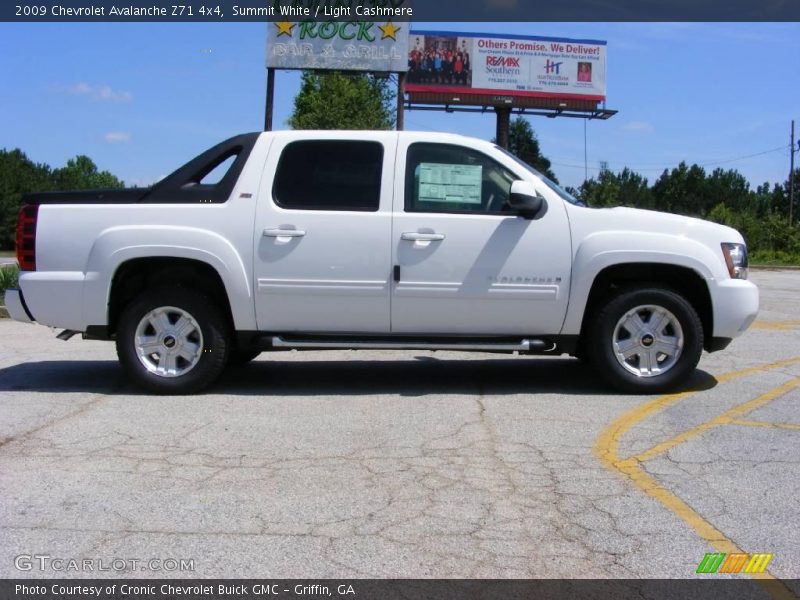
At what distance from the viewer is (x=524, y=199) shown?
6.21 meters

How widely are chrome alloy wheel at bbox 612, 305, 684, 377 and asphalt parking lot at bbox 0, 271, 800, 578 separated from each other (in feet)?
0.91

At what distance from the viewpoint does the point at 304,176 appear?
21.4 ft

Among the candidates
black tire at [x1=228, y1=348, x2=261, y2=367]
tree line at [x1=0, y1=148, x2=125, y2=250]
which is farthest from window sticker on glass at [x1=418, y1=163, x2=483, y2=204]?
tree line at [x1=0, y1=148, x2=125, y2=250]

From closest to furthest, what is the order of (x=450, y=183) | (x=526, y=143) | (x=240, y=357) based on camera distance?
(x=450, y=183)
(x=240, y=357)
(x=526, y=143)

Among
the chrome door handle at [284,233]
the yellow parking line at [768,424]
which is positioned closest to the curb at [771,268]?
the yellow parking line at [768,424]

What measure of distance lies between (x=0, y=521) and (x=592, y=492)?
2966 millimetres

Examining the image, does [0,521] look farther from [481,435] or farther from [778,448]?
[778,448]

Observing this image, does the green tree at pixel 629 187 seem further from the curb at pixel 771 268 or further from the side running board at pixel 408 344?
the side running board at pixel 408 344

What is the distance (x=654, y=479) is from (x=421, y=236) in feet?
8.44

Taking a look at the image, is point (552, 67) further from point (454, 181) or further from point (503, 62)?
point (454, 181)

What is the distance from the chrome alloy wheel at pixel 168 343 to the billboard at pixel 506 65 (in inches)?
1507

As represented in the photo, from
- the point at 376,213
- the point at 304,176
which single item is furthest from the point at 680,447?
the point at 304,176

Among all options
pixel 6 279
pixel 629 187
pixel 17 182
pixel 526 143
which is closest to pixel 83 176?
pixel 17 182

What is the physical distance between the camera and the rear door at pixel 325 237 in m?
6.34
